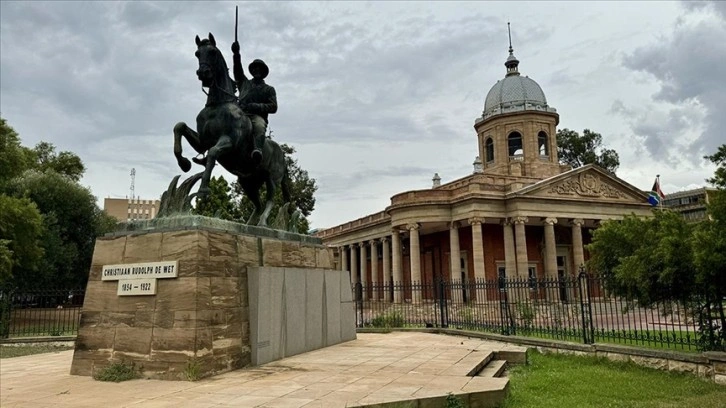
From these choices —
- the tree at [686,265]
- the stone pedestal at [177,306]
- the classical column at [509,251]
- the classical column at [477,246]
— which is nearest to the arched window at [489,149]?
the classical column at [509,251]

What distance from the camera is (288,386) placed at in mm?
6469

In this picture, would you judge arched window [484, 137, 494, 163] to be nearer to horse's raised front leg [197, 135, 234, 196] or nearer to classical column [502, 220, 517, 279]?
classical column [502, 220, 517, 279]

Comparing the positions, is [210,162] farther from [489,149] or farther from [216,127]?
[489,149]

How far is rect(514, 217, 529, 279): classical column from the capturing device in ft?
113

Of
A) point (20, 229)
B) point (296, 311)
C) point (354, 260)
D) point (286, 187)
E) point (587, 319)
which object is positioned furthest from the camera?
point (354, 260)

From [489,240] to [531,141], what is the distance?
9.83m

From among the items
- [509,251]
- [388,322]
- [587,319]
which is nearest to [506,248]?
[509,251]

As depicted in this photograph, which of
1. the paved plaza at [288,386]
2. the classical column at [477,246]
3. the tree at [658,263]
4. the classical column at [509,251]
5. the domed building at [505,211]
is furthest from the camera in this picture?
the domed building at [505,211]

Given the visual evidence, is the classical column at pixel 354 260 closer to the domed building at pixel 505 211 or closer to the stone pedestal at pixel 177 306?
the domed building at pixel 505 211

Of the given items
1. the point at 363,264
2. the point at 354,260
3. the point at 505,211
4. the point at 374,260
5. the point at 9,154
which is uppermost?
the point at 9,154

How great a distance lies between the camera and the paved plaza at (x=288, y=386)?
226 inches

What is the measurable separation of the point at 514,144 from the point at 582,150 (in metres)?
14.5

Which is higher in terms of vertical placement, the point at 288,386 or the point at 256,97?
the point at 256,97

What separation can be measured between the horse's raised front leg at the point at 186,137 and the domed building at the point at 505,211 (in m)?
22.3
